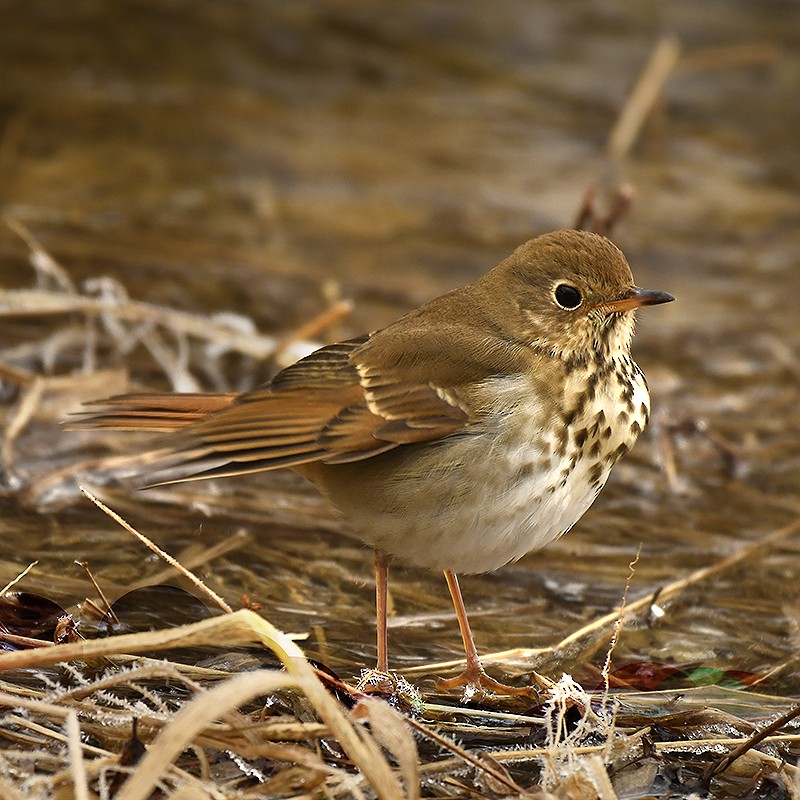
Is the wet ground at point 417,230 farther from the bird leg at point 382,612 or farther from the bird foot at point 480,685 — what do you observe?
the bird foot at point 480,685

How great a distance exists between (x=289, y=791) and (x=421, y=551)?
3.65 feet

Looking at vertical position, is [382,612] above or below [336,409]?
below

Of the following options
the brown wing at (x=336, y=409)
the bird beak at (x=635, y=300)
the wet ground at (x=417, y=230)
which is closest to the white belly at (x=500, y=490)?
the brown wing at (x=336, y=409)

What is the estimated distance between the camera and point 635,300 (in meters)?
4.43

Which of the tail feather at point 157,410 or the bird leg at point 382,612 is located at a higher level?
the tail feather at point 157,410

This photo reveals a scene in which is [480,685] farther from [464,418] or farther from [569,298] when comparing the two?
[569,298]

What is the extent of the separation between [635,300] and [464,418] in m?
0.67

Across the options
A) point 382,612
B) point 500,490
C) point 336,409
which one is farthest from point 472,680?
point 336,409

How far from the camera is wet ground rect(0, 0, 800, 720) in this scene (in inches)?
193

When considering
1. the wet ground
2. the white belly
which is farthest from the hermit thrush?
the wet ground

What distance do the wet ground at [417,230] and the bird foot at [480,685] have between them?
246mm

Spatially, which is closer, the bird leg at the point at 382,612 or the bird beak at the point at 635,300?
the bird leg at the point at 382,612

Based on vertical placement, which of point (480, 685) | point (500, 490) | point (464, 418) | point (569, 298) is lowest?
point (480, 685)

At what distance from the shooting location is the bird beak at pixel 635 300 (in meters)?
4.42
